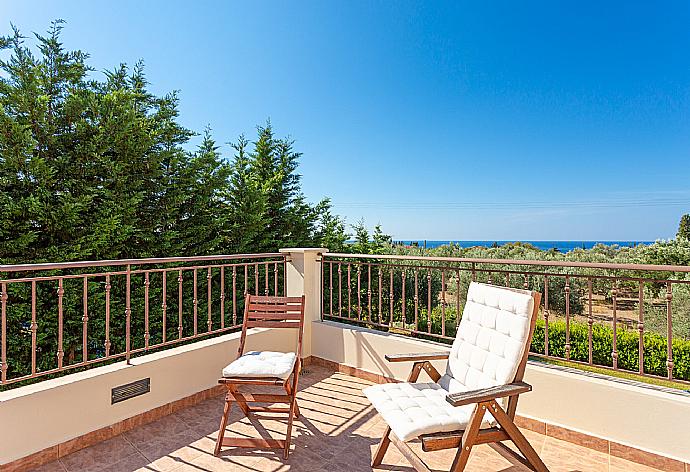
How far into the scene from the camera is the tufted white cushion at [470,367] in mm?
1978

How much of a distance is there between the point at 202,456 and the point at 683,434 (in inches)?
118

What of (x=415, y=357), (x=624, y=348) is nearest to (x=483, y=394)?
(x=415, y=357)

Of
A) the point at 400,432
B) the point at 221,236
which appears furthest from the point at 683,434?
the point at 221,236

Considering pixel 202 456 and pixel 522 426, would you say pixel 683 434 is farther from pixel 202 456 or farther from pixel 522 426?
pixel 202 456

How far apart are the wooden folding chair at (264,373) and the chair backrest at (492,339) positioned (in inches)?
43.0

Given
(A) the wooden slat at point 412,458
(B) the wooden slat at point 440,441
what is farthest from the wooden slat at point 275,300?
(B) the wooden slat at point 440,441

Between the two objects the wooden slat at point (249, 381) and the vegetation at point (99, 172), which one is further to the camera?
the vegetation at point (99, 172)

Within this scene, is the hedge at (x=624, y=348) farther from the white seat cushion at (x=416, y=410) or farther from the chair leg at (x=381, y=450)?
the chair leg at (x=381, y=450)


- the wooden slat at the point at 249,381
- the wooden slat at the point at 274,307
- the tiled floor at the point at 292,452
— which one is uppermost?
the wooden slat at the point at 274,307

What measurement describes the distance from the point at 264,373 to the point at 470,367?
4.51 feet

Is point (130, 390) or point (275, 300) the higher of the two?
point (275, 300)

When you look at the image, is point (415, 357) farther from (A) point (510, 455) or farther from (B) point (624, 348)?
(B) point (624, 348)

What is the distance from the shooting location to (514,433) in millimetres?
1981

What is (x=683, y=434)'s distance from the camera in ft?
7.55
